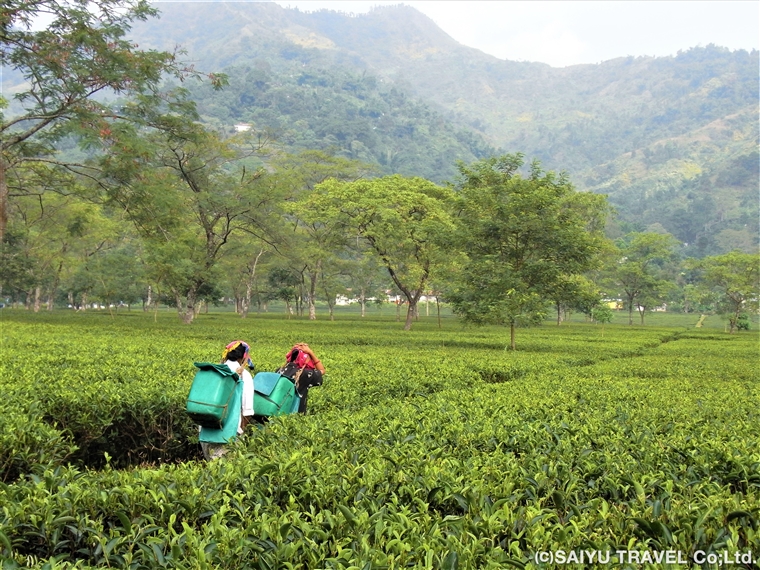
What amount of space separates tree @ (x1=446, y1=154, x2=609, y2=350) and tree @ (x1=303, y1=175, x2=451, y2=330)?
8.63 m

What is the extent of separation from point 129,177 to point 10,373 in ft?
38.3

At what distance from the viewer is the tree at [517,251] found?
1719cm

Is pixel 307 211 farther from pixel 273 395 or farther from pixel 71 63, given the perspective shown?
pixel 273 395

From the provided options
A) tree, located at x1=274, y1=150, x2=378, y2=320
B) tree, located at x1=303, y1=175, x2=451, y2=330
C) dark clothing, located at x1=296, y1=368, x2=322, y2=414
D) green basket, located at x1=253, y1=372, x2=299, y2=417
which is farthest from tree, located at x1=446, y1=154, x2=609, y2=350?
tree, located at x1=274, y1=150, x2=378, y2=320

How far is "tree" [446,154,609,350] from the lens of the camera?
677 inches

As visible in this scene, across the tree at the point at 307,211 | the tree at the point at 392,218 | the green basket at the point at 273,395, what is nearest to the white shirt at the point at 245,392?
the green basket at the point at 273,395

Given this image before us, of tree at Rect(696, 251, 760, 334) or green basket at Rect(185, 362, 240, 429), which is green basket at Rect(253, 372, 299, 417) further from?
tree at Rect(696, 251, 760, 334)

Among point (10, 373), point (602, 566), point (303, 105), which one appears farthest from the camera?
point (303, 105)

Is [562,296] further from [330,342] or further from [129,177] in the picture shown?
[129,177]

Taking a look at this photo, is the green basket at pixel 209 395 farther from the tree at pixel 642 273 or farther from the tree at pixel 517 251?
the tree at pixel 642 273

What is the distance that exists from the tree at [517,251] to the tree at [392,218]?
863 centimetres

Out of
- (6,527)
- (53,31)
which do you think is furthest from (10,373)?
(53,31)

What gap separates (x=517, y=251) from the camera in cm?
1820

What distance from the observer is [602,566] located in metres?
2.15
